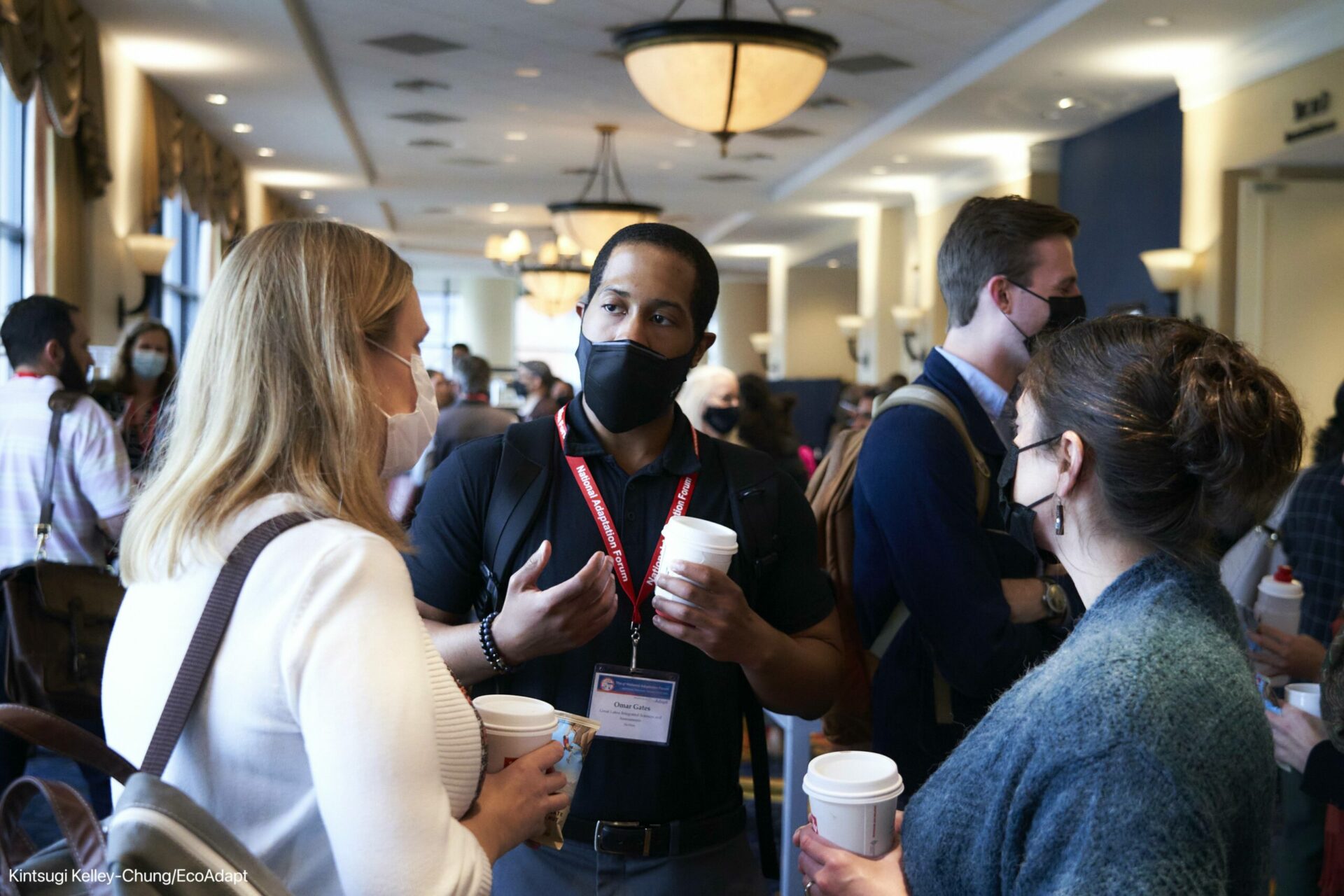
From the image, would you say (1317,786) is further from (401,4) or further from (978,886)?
(401,4)

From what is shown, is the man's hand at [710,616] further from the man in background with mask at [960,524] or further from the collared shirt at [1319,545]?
the collared shirt at [1319,545]

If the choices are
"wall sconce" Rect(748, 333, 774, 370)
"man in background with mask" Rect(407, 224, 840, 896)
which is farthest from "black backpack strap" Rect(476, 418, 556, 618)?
"wall sconce" Rect(748, 333, 774, 370)

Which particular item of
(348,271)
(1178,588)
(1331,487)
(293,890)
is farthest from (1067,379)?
(1331,487)

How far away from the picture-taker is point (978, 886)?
3.98 ft

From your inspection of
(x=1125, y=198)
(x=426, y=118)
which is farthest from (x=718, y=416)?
(x=426, y=118)

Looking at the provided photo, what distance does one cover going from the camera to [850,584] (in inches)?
95.1

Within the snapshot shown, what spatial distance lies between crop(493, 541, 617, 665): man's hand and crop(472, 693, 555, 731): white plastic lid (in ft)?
0.56

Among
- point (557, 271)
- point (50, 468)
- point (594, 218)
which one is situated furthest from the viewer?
point (557, 271)

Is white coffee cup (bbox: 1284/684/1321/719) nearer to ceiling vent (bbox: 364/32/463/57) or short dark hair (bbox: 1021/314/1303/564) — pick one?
short dark hair (bbox: 1021/314/1303/564)

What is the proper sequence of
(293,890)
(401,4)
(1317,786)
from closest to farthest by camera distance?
1. (293,890)
2. (1317,786)
3. (401,4)

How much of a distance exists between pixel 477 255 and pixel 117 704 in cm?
2260

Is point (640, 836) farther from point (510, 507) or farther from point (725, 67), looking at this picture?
point (725, 67)

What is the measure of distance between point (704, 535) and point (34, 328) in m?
3.05

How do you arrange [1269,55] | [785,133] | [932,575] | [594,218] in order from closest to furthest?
[932,575]
[1269,55]
[594,218]
[785,133]
